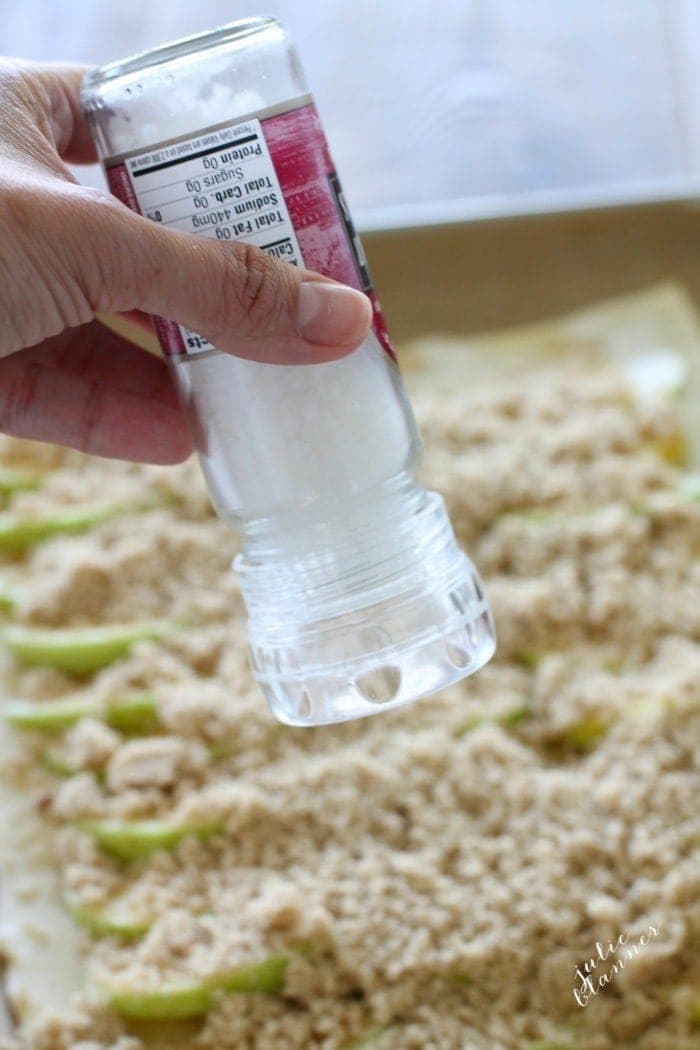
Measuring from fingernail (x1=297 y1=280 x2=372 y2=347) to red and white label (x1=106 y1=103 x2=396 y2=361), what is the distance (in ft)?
0.15

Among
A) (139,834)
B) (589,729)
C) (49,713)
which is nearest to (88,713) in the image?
(49,713)

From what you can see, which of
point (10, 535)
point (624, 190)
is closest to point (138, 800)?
point (10, 535)

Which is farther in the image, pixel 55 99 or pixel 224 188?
pixel 55 99

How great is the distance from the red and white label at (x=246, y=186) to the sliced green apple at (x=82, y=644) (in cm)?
63

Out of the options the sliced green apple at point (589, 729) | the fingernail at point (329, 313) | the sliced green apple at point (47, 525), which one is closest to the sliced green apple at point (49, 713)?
the sliced green apple at point (47, 525)

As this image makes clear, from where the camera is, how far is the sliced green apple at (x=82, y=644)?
5.01 feet

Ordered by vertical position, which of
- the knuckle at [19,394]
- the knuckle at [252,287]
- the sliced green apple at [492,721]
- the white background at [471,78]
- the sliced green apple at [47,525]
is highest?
the knuckle at [252,287]

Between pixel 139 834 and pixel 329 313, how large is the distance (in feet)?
2.27

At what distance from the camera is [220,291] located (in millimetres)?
918

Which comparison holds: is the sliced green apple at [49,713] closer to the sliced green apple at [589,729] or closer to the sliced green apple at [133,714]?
the sliced green apple at [133,714]

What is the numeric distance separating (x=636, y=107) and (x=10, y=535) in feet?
5.05

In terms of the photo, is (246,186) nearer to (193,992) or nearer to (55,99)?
(55,99)

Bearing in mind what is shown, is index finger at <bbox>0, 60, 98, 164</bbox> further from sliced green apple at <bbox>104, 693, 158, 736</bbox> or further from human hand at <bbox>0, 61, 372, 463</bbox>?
sliced green apple at <bbox>104, 693, 158, 736</bbox>

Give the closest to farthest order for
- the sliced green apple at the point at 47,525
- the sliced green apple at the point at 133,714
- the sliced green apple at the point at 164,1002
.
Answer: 1. the sliced green apple at the point at 164,1002
2. the sliced green apple at the point at 133,714
3. the sliced green apple at the point at 47,525
